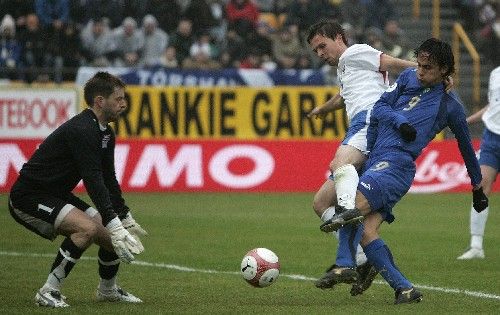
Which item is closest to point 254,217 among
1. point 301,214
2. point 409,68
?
point 301,214

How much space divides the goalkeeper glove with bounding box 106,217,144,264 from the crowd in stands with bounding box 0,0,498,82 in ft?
52.1

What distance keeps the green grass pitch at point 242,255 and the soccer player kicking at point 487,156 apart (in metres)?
0.22

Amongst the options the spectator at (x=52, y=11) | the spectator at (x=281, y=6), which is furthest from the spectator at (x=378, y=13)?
the spectator at (x=52, y=11)

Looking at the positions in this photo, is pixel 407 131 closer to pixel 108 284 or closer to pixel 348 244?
pixel 348 244

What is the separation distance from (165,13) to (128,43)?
127 cm

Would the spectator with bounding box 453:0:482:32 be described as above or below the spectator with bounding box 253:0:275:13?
below

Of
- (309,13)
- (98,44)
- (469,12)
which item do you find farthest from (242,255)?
(469,12)

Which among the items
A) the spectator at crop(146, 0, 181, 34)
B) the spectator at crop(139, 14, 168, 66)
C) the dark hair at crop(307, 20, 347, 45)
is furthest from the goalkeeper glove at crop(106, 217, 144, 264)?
the spectator at crop(146, 0, 181, 34)

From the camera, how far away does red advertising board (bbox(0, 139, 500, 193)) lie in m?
21.0

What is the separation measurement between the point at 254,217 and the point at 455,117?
8363 mm

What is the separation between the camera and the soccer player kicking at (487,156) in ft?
44.4

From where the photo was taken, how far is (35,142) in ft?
68.3

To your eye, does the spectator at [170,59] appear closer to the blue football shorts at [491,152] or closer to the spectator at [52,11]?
the spectator at [52,11]

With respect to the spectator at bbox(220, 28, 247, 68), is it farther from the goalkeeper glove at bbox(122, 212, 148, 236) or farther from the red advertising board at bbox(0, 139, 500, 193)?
the goalkeeper glove at bbox(122, 212, 148, 236)
